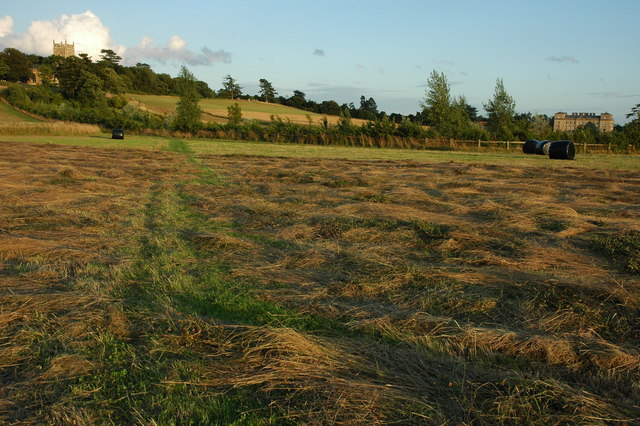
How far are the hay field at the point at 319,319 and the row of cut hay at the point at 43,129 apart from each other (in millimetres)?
43083

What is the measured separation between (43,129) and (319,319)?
51.0 meters

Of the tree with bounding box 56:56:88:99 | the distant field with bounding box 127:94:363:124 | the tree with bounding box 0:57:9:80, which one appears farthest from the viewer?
the tree with bounding box 0:57:9:80

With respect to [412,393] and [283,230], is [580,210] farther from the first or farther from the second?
[412,393]

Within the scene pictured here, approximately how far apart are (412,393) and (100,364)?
6.34 ft

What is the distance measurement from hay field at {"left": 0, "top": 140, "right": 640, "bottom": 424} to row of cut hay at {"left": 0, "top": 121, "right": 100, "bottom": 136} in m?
43.1

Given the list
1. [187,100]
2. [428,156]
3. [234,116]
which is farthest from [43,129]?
[428,156]

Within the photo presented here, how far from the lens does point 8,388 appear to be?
2.63 m

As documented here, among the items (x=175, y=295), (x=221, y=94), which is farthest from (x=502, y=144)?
(x=221, y=94)

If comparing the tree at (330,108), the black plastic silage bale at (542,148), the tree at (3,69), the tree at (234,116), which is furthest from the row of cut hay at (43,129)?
the tree at (330,108)

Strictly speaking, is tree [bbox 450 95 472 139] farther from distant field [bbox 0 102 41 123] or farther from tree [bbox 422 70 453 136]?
distant field [bbox 0 102 41 123]

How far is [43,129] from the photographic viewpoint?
45531 mm

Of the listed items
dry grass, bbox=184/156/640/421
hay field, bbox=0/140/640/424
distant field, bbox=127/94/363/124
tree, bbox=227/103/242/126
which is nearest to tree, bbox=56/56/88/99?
distant field, bbox=127/94/363/124

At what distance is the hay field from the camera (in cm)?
250

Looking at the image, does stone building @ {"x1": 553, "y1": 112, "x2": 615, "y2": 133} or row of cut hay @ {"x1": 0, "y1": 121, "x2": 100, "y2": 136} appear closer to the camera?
row of cut hay @ {"x1": 0, "y1": 121, "x2": 100, "y2": 136}
